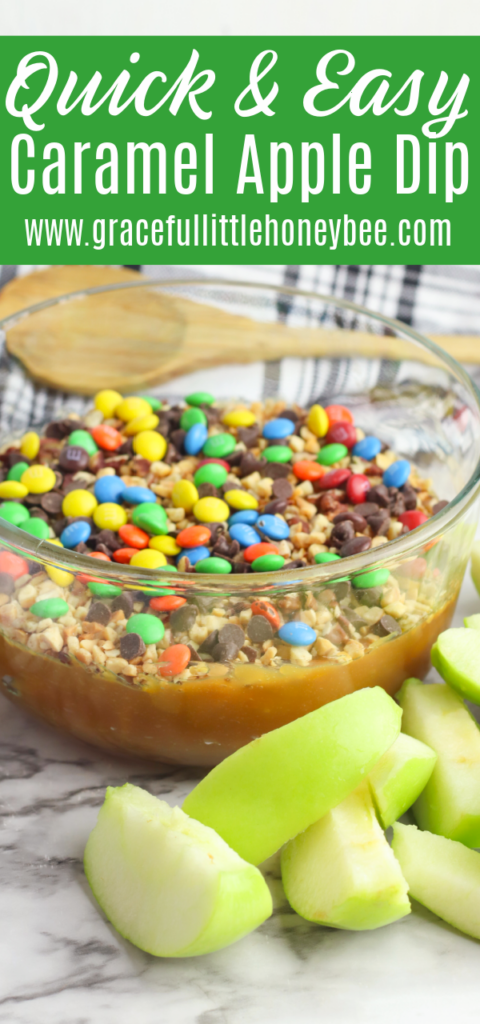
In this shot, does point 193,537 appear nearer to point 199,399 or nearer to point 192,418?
point 192,418

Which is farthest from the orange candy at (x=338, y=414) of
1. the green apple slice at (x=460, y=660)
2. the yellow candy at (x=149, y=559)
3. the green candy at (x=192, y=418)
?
the green apple slice at (x=460, y=660)

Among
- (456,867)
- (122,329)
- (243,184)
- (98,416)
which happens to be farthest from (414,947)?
(243,184)

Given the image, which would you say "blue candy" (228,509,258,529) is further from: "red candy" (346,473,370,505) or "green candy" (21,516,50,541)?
"green candy" (21,516,50,541)

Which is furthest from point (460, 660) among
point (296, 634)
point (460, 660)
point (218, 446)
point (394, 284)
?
point (394, 284)

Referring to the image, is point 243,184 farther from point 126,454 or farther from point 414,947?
point 414,947

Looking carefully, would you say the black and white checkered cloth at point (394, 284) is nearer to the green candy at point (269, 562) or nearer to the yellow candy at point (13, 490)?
the yellow candy at point (13, 490)
